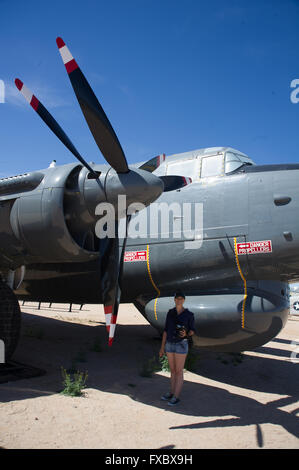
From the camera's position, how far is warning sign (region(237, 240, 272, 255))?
256 inches

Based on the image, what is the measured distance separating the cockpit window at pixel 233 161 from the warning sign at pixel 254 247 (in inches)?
67.7

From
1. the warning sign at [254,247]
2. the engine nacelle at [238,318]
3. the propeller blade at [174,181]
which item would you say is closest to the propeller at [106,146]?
the propeller blade at [174,181]

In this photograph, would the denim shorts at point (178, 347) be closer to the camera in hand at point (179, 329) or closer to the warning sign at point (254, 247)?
the camera in hand at point (179, 329)

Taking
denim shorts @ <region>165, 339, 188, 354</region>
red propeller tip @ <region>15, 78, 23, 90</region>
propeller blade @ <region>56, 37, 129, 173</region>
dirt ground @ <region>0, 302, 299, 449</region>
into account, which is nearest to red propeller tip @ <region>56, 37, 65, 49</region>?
propeller blade @ <region>56, 37, 129, 173</region>

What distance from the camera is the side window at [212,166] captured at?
752 cm

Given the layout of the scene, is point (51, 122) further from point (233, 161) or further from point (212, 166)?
point (233, 161)

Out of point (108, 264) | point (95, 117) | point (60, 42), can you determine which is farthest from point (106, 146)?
point (108, 264)

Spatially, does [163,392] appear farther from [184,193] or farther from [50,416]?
[184,193]

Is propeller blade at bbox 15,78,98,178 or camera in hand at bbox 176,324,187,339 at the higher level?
propeller blade at bbox 15,78,98,178

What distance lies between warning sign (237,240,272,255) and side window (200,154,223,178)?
1.75 meters

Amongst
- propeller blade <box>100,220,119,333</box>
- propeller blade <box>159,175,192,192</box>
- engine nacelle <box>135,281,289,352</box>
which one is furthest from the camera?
propeller blade <box>159,175,192,192</box>

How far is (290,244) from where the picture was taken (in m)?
6.30

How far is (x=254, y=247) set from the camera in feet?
21.6

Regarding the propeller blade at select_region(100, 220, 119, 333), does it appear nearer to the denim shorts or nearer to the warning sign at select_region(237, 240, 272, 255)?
the denim shorts
